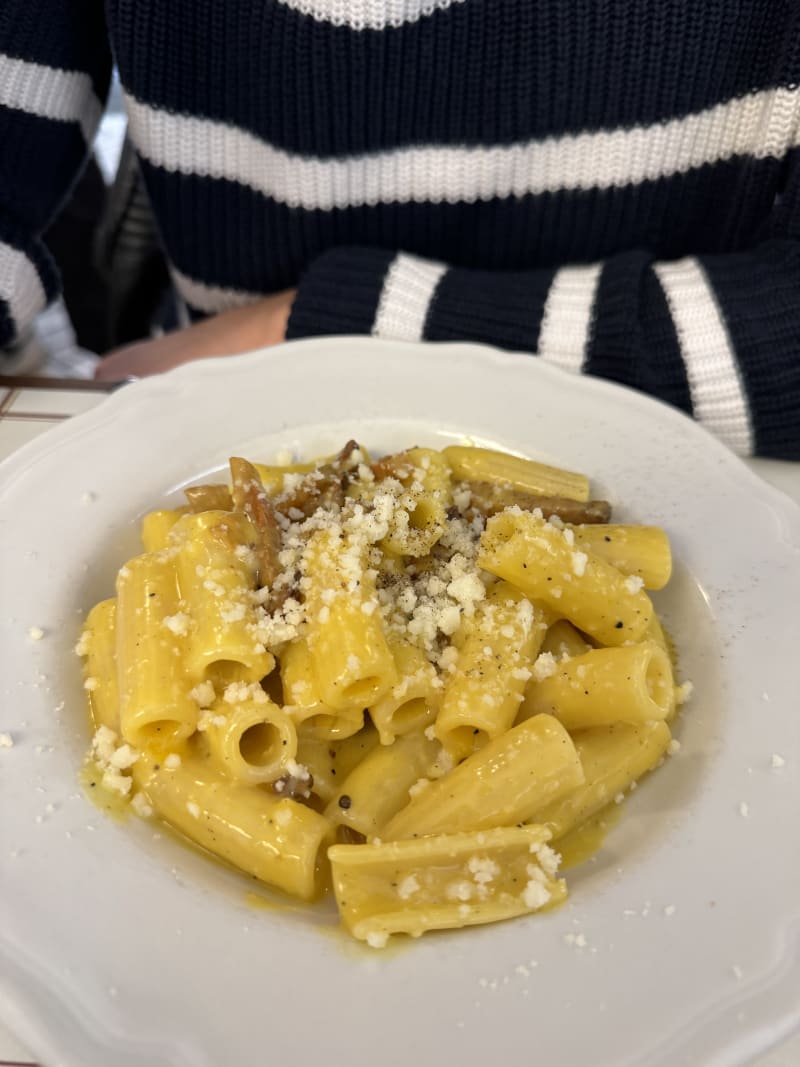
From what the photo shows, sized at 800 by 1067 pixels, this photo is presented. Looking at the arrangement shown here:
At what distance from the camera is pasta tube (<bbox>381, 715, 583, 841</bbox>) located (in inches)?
30.8

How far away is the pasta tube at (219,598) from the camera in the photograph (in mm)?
843

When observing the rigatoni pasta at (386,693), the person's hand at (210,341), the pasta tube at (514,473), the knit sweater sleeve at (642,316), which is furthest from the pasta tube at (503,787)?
the person's hand at (210,341)

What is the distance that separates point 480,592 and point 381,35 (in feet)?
2.64

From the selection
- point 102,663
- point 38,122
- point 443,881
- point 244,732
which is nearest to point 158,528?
point 102,663

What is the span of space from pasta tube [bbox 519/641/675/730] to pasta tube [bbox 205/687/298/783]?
25cm

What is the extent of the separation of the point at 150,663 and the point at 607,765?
46 cm

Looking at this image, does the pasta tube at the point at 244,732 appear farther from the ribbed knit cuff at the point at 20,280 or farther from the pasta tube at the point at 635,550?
the ribbed knit cuff at the point at 20,280

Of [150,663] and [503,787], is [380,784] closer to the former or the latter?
[503,787]

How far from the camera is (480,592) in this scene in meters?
0.92

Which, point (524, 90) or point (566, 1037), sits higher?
point (524, 90)

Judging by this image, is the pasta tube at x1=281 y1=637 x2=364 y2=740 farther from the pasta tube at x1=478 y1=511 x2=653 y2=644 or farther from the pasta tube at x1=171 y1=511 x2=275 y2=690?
the pasta tube at x1=478 y1=511 x2=653 y2=644

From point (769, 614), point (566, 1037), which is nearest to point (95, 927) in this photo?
point (566, 1037)

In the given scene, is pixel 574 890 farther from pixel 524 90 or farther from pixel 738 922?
pixel 524 90

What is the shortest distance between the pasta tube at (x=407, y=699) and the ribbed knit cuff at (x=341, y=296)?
0.55m
